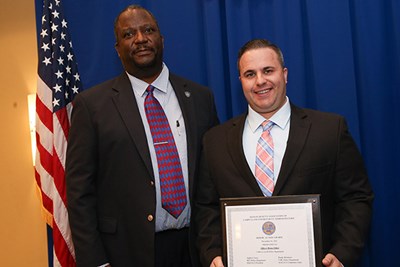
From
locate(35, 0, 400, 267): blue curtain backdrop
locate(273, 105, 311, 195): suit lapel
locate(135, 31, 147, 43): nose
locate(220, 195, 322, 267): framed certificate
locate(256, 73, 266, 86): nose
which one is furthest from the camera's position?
locate(35, 0, 400, 267): blue curtain backdrop

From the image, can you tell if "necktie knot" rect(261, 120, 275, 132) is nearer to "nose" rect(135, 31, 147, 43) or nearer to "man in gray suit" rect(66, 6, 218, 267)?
"man in gray suit" rect(66, 6, 218, 267)

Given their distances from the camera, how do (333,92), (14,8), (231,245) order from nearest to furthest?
(231,245) < (333,92) < (14,8)

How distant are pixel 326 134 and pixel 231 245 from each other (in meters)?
0.68

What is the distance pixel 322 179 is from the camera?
2.15 m

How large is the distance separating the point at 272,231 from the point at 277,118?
56 centimetres

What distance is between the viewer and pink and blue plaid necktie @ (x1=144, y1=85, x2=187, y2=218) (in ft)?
8.11

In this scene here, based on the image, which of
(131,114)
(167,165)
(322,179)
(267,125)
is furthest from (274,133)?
(131,114)

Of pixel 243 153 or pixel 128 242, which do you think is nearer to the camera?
pixel 243 153

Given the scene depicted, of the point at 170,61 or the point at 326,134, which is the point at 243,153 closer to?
the point at 326,134

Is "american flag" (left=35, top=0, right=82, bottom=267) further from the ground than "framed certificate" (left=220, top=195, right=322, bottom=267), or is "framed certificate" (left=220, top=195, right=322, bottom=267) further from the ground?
"american flag" (left=35, top=0, right=82, bottom=267)

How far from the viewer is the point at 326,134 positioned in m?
2.18

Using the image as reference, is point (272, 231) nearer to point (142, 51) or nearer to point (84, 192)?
point (84, 192)

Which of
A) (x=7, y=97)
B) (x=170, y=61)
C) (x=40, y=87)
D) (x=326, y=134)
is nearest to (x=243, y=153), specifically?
(x=326, y=134)

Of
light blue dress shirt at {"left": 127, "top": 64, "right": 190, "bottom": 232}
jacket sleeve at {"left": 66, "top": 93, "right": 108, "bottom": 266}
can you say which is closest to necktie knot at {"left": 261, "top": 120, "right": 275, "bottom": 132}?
light blue dress shirt at {"left": 127, "top": 64, "right": 190, "bottom": 232}
